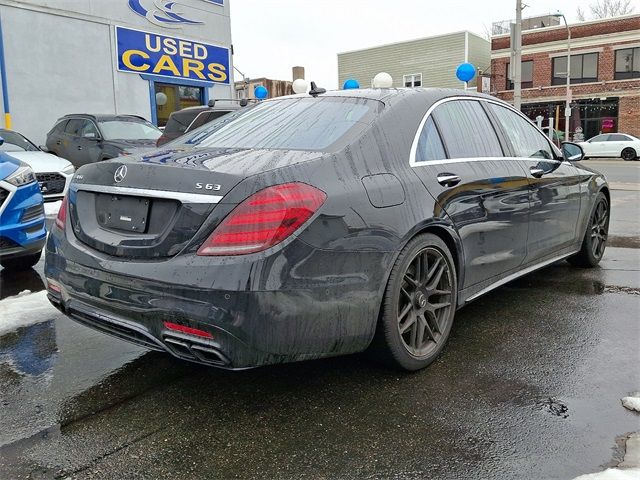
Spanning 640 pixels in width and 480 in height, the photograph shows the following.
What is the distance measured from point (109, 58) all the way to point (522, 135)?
15108 millimetres

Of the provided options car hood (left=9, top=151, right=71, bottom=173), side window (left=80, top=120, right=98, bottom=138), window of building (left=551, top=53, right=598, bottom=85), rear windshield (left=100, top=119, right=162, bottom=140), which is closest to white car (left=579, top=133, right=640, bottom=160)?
Result: window of building (left=551, top=53, right=598, bottom=85)

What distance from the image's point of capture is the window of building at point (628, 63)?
3422 centimetres

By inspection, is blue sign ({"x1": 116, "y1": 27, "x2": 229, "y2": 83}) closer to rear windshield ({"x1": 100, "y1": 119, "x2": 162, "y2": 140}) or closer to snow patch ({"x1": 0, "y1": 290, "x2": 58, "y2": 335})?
rear windshield ({"x1": 100, "y1": 119, "x2": 162, "y2": 140})

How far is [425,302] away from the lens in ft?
10.6

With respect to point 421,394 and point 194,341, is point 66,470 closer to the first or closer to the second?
point 194,341

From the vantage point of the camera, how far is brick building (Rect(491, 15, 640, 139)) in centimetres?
3450

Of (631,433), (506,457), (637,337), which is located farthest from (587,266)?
(506,457)

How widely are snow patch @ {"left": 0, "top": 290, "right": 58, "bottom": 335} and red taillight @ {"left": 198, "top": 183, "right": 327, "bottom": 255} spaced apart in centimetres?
237

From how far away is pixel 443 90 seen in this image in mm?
3811

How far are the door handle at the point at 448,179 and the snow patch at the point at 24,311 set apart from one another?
117 inches

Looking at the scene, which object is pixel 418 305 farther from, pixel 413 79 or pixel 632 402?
pixel 413 79

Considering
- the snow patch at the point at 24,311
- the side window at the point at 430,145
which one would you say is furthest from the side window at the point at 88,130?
the side window at the point at 430,145

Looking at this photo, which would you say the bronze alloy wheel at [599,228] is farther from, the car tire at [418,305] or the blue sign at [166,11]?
the blue sign at [166,11]

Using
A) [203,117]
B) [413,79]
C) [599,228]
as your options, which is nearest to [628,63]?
[413,79]
